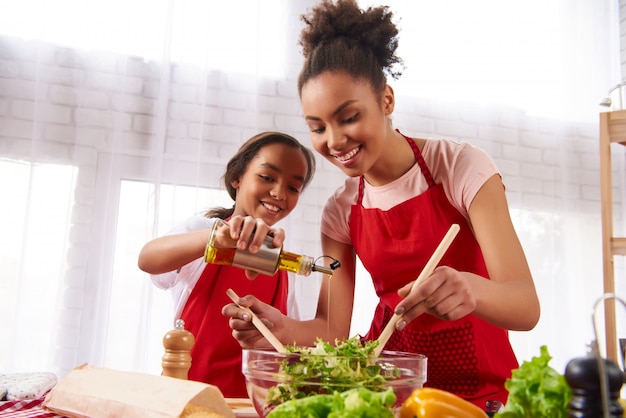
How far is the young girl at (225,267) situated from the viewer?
1.51m

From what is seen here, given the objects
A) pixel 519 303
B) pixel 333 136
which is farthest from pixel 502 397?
pixel 333 136

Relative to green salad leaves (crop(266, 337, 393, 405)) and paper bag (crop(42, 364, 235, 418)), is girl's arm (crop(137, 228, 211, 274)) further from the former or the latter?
green salad leaves (crop(266, 337, 393, 405))

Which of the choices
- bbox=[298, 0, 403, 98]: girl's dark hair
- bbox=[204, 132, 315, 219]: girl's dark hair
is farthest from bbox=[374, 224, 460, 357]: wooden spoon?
bbox=[204, 132, 315, 219]: girl's dark hair

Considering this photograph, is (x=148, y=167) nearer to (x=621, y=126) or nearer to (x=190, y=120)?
(x=190, y=120)

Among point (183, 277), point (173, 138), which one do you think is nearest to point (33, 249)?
point (173, 138)

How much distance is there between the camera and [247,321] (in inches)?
45.6

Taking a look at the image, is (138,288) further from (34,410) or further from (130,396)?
(130,396)

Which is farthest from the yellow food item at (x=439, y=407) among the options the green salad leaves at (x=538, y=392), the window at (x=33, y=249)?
the window at (x=33, y=249)

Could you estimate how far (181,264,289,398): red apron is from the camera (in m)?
1.52

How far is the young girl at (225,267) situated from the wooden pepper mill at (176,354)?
20.0 inches

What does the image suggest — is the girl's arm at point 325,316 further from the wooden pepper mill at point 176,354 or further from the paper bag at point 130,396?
the paper bag at point 130,396

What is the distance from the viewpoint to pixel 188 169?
2.73 m

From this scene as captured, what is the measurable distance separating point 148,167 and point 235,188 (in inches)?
35.7

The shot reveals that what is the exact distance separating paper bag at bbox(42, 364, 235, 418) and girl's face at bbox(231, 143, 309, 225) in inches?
32.8
